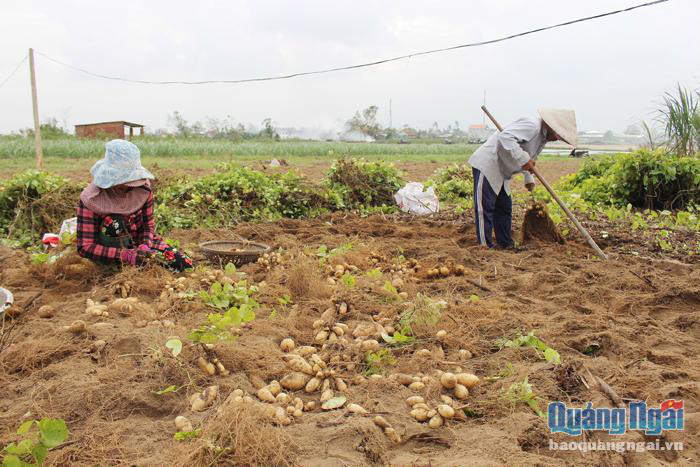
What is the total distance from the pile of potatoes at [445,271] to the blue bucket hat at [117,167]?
2.38 meters

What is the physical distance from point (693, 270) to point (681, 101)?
495 centimetres

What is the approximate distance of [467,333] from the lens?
3.15 metres

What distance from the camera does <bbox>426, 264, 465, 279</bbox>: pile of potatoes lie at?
179 inches

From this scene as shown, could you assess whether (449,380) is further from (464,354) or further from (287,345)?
(287,345)

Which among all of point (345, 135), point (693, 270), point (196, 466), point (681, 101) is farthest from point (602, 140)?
point (196, 466)

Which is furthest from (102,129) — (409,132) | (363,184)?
(409,132)

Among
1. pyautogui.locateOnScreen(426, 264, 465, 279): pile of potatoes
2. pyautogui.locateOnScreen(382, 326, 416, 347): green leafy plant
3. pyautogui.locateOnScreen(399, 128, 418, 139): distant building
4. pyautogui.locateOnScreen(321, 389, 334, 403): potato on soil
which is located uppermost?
pyautogui.locateOnScreen(399, 128, 418, 139): distant building

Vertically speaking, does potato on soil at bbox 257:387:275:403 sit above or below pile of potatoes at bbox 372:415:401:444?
above

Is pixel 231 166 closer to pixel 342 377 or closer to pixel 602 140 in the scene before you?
pixel 342 377

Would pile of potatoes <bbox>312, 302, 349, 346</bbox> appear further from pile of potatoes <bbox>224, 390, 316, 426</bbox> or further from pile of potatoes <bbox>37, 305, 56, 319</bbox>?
pile of potatoes <bbox>37, 305, 56, 319</bbox>

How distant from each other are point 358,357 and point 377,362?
106 millimetres

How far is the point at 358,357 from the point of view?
2.86 meters

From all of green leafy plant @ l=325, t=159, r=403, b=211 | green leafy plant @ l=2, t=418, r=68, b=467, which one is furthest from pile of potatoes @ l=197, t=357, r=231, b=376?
green leafy plant @ l=325, t=159, r=403, b=211

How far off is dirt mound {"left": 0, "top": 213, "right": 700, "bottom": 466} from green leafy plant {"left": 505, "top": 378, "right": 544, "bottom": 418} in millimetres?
27
